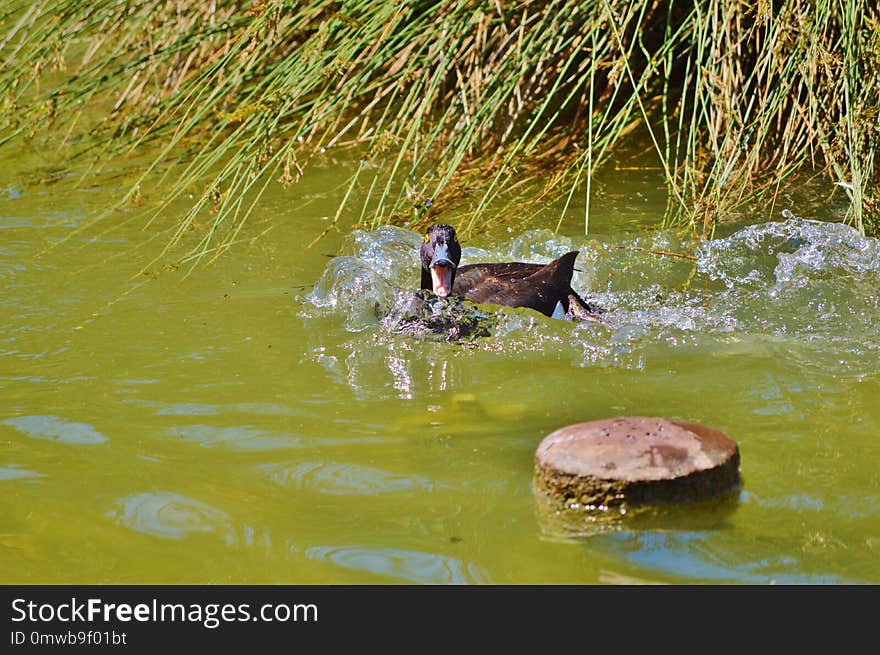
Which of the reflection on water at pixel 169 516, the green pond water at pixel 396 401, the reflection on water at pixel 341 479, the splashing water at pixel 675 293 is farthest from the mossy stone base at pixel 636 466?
the splashing water at pixel 675 293

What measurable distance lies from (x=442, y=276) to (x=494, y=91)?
1359mm

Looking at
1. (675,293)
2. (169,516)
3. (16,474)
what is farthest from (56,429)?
(675,293)

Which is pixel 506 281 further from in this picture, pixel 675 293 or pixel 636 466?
pixel 636 466

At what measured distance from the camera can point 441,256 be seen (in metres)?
5.41

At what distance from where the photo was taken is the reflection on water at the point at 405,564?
295cm

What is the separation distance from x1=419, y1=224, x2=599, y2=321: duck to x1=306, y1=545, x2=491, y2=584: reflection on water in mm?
2286

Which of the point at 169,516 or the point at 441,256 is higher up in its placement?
the point at 441,256

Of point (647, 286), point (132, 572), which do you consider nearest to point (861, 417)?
point (647, 286)

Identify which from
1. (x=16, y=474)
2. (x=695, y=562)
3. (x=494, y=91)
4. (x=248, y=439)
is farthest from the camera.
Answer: (x=494, y=91)

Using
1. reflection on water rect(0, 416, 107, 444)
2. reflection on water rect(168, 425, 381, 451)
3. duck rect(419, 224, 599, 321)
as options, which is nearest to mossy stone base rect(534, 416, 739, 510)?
reflection on water rect(168, 425, 381, 451)

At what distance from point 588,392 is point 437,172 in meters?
2.50

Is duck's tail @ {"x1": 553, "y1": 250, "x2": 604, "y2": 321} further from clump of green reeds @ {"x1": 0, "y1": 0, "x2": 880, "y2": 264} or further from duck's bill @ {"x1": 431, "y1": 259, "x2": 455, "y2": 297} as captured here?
duck's bill @ {"x1": 431, "y1": 259, "x2": 455, "y2": 297}
